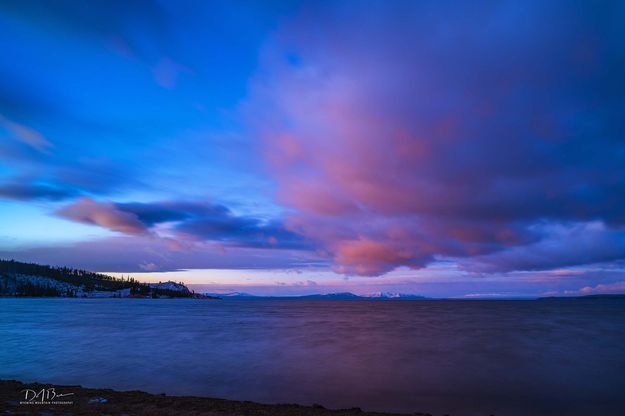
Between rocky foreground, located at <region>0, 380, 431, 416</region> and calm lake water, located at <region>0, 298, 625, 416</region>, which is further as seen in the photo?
calm lake water, located at <region>0, 298, 625, 416</region>

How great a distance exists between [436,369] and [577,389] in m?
9.36

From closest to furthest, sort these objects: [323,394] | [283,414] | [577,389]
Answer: [283,414] → [323,394] → [577,389]

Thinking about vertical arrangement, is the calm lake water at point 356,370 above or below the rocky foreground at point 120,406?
below

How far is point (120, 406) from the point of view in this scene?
15.7 m

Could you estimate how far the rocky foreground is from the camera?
1461 centimetres

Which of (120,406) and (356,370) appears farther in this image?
(356,370)

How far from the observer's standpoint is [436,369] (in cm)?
3014

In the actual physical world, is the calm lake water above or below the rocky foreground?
below

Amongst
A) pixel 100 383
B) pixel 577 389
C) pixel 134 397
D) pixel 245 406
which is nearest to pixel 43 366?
pixel 100 383

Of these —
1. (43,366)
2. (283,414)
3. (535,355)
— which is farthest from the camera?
(535,355)

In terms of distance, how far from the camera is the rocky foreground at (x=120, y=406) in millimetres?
14609

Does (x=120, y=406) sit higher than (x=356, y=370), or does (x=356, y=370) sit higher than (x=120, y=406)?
(x=120, y=406)

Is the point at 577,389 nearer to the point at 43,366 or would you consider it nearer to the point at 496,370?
the point at 496,370

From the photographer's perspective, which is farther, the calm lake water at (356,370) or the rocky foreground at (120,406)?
the calm lake water at (356,370)
